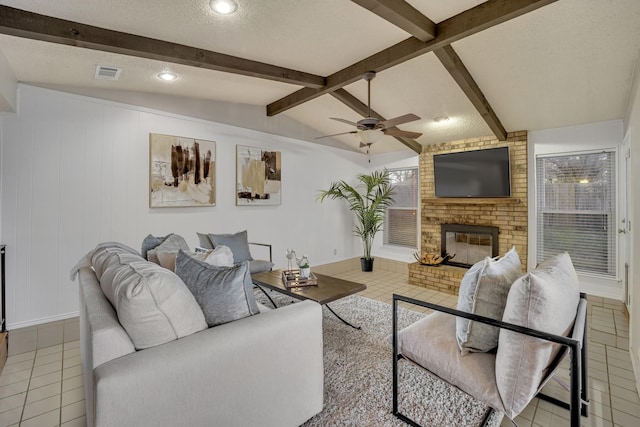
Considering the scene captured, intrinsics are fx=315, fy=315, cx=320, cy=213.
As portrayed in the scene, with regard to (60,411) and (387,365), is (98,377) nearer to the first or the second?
(60,411)

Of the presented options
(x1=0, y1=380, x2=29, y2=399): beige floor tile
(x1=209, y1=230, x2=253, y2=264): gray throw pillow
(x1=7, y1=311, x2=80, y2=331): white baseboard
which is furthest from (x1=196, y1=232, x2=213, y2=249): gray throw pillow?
(x1=0, y1=380, x2=29, y2=399): beige floor tile

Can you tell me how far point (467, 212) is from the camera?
5094mm

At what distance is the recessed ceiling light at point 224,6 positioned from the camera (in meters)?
2.14

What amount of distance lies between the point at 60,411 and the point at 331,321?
7.38ft

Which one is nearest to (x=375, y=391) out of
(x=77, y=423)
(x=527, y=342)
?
(x=527, y=342)

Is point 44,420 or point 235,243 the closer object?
point 44,420

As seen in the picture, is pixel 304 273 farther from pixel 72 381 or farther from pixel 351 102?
pixel 351 102

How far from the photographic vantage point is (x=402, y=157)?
5.93 meters

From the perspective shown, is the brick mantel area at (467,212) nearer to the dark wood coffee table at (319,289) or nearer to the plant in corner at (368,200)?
the plant in corner at (368,200)

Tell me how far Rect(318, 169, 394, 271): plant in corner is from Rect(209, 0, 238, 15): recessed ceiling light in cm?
363

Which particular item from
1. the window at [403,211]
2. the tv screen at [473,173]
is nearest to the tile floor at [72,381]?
the tv screen at [473,173]

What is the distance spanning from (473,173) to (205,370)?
15.4 feet

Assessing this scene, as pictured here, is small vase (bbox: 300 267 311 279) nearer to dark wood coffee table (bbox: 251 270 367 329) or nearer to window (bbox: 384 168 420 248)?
dark wood coffee table (bbox: 251 270 367 329)

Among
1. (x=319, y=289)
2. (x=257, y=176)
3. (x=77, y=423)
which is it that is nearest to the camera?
(x=77, y=423)
